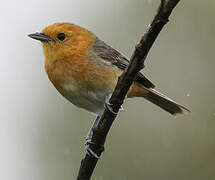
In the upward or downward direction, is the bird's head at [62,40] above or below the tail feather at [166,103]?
above

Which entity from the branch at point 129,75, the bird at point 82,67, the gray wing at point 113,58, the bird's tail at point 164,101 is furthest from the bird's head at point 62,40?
the branch at point 129,75

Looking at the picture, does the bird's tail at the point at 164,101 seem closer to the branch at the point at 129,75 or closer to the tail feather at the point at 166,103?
the tail feather at the point at 166,103

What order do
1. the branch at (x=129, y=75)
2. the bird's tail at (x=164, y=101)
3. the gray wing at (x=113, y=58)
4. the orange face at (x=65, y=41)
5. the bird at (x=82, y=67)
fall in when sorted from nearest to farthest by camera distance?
1. the branch at (x=129, y=75)
2. the bird at (x=82, y=67)
3. the orange face at (x=65, y=41)
4. the gray wing at (x=113, y=58)
5. the bird's tail at (x=164, y=101)

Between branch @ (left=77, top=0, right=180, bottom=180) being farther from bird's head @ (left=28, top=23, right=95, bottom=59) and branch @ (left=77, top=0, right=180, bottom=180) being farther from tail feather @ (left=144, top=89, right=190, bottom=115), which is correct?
tail feather @ (left=144, top=89, right=190, bottom=115)

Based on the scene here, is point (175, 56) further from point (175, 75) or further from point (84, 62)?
point (84, 62)

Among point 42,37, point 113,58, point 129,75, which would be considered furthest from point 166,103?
point 129,75

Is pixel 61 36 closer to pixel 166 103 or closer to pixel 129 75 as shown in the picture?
pixel 166 103

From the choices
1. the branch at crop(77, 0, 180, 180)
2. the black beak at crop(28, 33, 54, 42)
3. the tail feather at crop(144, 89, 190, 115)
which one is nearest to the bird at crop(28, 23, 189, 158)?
the black beak at crop(28, 33, 54, 42)
